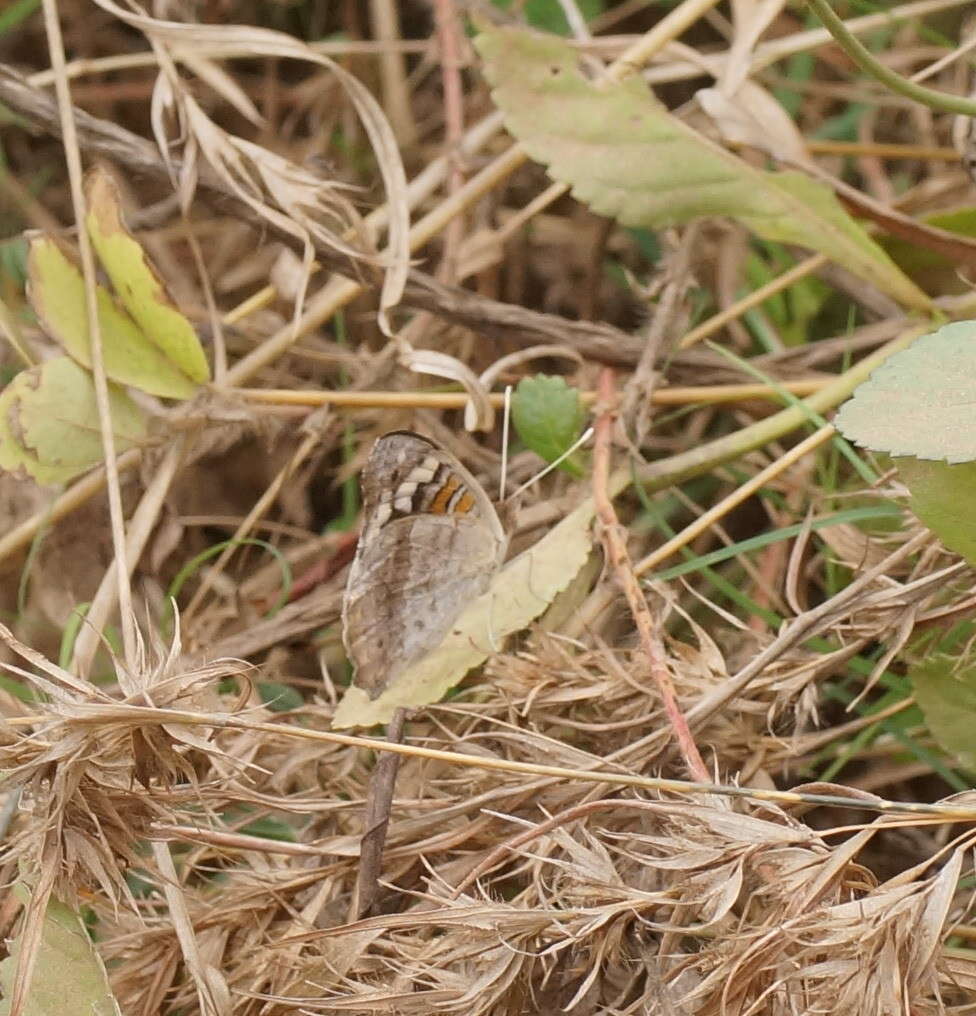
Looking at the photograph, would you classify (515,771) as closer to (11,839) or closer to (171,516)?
(11,839)

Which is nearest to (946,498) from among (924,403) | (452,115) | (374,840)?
(924,403)

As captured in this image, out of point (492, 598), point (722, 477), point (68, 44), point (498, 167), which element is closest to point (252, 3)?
point (68, 44)

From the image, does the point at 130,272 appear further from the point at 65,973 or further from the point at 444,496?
the point at 65,973

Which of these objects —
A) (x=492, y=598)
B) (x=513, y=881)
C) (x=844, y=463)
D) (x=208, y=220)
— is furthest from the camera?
(x=208, y=220)

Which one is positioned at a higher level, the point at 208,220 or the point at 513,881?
the point at 208,220

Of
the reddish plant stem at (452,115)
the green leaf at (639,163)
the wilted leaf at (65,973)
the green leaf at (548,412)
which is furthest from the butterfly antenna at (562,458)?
the wilted leaf at (65,973)

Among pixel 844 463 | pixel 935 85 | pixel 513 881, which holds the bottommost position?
pixel 513 881

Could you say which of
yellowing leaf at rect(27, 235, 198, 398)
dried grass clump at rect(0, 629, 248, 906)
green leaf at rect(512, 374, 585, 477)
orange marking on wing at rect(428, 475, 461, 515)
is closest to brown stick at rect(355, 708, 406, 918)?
dried grass clump at rect(0, 629, 248, 906)
